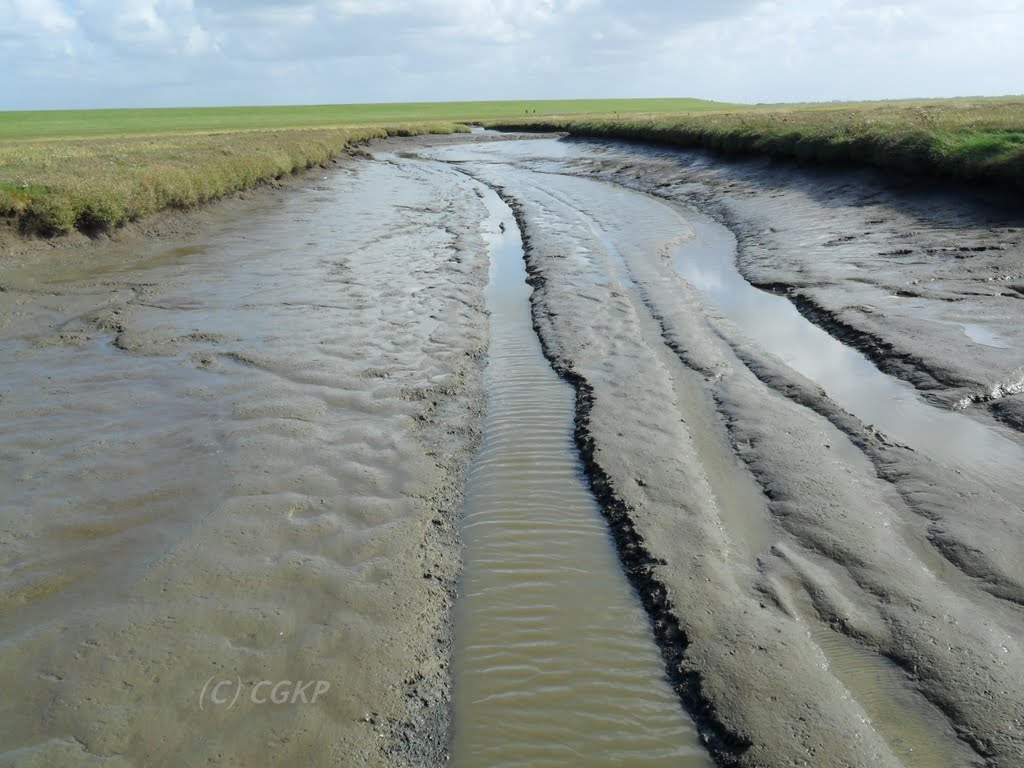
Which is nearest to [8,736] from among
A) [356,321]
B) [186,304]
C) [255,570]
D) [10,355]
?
[255,570]

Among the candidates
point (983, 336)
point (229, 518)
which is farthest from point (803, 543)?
point (983, 336)

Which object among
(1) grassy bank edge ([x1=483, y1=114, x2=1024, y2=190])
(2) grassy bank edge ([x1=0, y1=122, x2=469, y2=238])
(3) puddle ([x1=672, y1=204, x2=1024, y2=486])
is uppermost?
(1) grassy bank edge ([x1=483, y1=114, x2=1024, y2=190])

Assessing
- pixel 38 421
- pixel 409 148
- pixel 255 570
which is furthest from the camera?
pixel 409 148

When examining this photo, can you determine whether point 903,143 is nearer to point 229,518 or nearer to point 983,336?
point 983,336

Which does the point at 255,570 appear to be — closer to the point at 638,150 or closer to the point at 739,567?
the point at 739,567

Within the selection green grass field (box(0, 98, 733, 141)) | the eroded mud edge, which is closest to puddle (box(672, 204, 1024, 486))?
the eroded mud edge

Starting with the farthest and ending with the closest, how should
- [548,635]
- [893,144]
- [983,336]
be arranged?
[893,144]
[983,336]
[548,635]

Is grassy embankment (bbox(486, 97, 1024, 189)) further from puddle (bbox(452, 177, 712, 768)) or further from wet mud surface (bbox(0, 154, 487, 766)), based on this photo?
puddle (bbox(452, 177, 712, 768))
